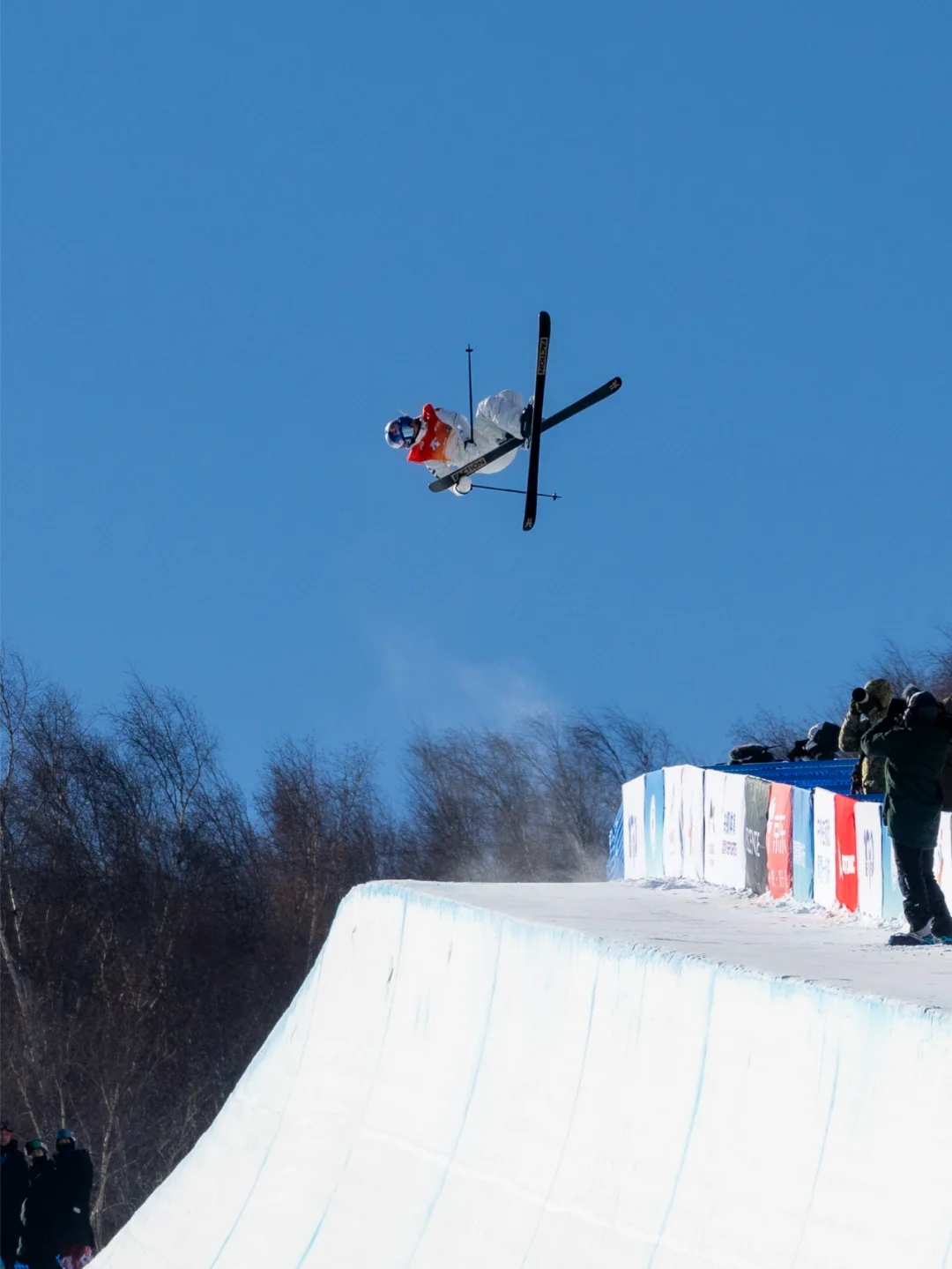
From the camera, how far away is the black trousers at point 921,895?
341 inches

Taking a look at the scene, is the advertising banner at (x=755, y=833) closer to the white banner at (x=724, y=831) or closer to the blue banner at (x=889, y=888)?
the white banner at (x=724, y=831)

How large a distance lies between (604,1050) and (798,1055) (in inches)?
57.7

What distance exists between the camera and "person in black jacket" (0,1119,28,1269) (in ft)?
34.0

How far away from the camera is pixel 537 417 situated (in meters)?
13.8

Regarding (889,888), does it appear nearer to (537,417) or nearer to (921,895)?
(921,895)

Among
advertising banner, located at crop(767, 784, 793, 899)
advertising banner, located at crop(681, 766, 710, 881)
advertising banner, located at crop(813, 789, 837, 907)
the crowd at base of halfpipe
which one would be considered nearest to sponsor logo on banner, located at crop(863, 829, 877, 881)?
the crowd at base of halfpipe

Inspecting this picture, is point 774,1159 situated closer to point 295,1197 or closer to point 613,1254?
point 613,1254

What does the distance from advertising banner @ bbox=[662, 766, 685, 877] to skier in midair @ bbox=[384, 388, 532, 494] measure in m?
4.20

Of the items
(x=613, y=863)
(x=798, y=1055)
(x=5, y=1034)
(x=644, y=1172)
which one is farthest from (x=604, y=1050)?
(x=5, y=1034)

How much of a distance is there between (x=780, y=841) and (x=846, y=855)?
154cm

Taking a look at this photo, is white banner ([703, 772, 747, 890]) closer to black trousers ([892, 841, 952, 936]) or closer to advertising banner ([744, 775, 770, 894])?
advertising banner ([744, 775, 770, 894])

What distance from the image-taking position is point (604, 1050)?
7.10m

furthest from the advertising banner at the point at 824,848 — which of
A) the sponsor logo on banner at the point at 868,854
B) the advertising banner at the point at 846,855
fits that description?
the sponsor logo on banner at the point at 868,854

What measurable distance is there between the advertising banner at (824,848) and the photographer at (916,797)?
3.08m
